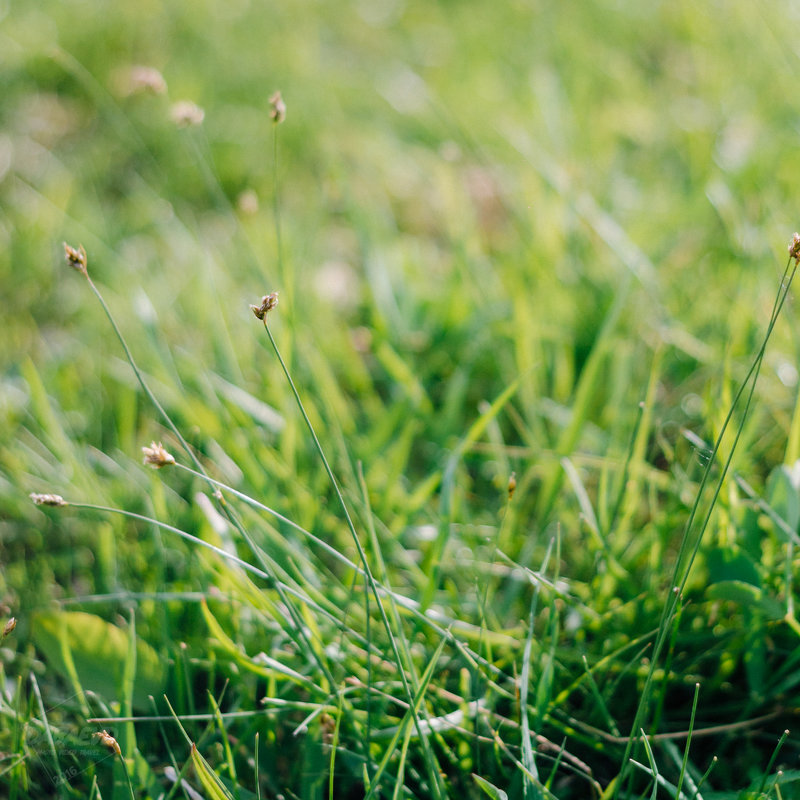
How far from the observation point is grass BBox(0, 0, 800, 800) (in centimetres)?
74

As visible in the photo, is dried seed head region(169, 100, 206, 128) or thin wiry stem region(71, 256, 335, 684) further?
dried seed head region(169, 100, 206, 128)

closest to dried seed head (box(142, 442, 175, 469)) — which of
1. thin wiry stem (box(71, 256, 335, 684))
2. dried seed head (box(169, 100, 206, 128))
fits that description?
thin wiry stem (box(71, 256, 335, 684))

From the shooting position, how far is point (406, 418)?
3.77 feet

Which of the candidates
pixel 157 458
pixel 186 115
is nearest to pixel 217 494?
pixel 157 458

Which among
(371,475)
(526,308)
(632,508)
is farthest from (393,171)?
(632,508)

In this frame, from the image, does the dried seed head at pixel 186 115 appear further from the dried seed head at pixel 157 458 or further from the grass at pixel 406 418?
the dried seed head at pixel 157 458

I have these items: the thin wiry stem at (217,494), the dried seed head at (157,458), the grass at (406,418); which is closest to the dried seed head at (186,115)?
the grass at (406,418)

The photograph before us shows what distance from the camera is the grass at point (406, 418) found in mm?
745

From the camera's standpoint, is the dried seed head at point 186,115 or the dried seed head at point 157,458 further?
the dried seed head at point 186,115

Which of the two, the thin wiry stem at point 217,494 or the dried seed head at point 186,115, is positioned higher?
the dried seed head at point 186,115

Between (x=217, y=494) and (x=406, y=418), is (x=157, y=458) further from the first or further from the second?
(x=406, y=418)

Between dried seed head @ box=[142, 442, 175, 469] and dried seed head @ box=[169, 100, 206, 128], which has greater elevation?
dried seed head @ box=[169, 100, 206, 128]

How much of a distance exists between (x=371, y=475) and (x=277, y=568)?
0.80 ft

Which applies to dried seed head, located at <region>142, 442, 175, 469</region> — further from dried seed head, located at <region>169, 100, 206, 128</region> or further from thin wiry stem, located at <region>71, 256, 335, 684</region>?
dried seed head, located at <region>169, 100, 206, 128</region>
